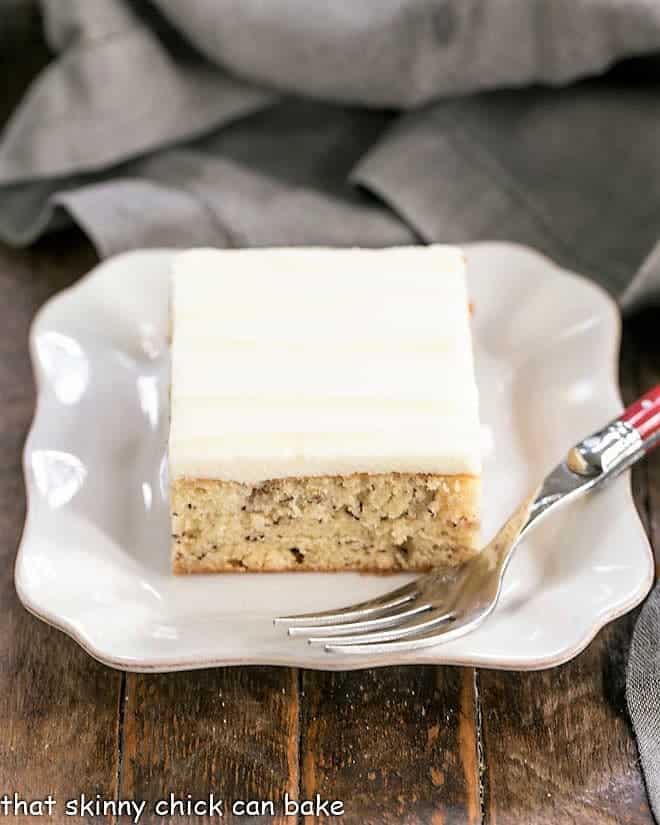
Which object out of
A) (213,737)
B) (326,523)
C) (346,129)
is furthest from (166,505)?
(346,129)

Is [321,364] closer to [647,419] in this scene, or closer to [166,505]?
[166,505]

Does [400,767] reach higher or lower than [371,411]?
lower

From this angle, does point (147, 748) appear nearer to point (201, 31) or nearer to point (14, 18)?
point (201, 31)

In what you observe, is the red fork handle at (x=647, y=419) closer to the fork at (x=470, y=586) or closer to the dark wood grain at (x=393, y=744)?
the fork at (x=470, y=586)

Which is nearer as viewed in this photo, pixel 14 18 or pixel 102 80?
pixel 102 80

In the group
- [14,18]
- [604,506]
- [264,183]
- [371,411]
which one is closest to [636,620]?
[604,506]

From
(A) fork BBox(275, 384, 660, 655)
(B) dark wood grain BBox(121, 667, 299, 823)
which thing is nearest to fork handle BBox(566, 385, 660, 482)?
(A) fork BBox(275, 384, 660, 655)
